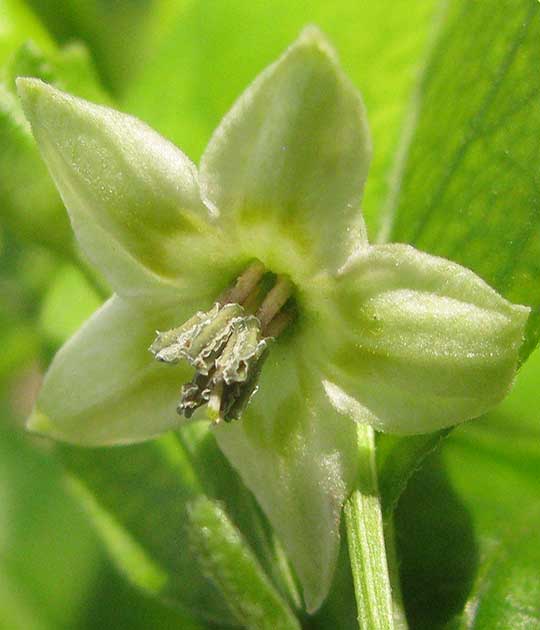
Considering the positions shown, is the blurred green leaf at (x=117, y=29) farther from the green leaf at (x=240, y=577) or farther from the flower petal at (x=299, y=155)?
the green leaf at (x=240, y=577)

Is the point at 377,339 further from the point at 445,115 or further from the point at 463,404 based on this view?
the point at 445,115

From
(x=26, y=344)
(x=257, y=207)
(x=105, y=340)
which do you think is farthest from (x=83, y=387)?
(x=26, y=344)

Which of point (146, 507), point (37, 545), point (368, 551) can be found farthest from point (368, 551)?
point (37, 545)

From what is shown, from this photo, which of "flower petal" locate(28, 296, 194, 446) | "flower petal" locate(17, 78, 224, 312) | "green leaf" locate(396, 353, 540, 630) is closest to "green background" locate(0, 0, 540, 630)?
"green leaf" locate(396, 353, 540, 630)

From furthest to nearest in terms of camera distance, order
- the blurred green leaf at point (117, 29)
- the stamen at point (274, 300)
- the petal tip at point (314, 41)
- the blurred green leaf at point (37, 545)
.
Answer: the blurred green leaf at point (117, 29) → the blurred green leaf at point (37, 545) → the stamen at point (274, 300) → the petal tip at point (314, 41)

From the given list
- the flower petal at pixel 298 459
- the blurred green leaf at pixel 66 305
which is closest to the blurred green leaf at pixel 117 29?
the blurred green leaf at pixel 66 305

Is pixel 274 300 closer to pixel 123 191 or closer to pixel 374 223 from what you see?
pixel 123 191
